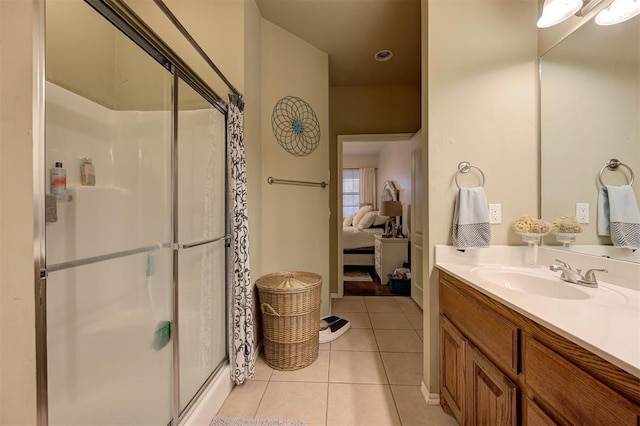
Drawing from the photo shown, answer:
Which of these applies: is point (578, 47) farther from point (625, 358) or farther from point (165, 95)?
point (165, 95)

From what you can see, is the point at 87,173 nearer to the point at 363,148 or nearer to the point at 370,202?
the point at 363,148

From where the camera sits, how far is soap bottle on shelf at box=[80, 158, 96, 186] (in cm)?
113

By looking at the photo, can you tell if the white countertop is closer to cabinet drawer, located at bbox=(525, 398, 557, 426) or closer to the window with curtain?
cabinet drawer, located at bbox=(525, 398, 557, 426)

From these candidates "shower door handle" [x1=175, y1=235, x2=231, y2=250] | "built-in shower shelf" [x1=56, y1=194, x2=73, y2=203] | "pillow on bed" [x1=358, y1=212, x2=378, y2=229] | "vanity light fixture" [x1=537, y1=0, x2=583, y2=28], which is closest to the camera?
"built-in shower shelf" [x1=56, y1=194, x2=73, y2=203]

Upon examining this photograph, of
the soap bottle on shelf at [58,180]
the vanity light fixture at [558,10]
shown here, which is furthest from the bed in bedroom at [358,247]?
the soap bottle on shelf at [58,180]

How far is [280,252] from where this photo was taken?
238 centimetres

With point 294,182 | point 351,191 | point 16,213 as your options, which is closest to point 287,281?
point 294,182

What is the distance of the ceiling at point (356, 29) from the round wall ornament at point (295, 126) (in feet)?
2.11

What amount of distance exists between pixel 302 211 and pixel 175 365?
158cm

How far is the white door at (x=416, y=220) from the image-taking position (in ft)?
10.4

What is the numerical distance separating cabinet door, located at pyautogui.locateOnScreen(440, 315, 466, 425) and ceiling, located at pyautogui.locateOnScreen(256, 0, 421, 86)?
2407 mm

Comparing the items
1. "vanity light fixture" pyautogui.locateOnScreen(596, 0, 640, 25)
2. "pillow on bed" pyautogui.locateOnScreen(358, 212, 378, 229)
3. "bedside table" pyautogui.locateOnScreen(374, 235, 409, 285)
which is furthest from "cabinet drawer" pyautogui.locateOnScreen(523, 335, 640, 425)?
"pillow on bed" pyautogui.locateOnScreen(358, 212, 378, 229)

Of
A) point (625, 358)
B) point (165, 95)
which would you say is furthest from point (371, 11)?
point (625, 358)

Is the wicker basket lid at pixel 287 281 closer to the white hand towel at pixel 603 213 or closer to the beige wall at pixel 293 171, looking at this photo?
the beige wall at pixel 293 171
